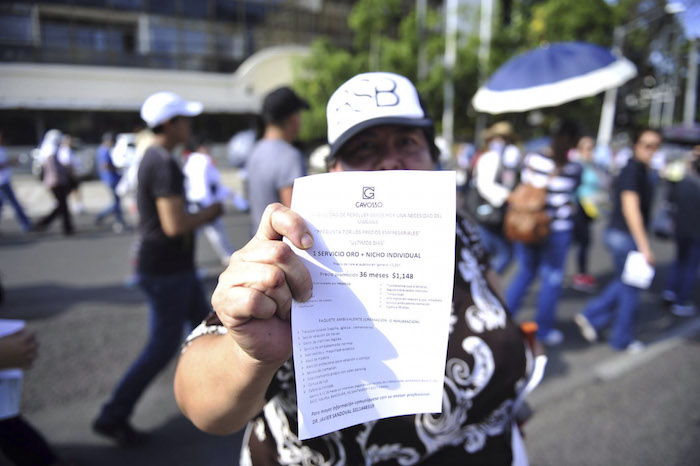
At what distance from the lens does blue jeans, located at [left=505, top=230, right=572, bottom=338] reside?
3.75m

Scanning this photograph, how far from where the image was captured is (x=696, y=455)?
246cm

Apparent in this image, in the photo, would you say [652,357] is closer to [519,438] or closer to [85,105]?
[519,438]

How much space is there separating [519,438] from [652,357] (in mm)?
3016

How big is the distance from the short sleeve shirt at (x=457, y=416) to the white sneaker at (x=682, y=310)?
4.35 metres

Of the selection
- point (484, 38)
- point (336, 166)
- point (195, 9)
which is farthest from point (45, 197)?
point (484, 38)

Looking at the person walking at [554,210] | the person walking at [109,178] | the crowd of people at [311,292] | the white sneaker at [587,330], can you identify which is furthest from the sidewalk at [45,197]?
the white sneaker at [587,330]

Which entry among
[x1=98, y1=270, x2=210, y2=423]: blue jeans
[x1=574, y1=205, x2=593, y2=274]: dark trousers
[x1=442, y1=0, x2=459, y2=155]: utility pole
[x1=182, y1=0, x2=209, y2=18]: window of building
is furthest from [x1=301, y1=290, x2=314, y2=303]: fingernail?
[x1=182, y1=0, x2=209, y2=18]: window of building

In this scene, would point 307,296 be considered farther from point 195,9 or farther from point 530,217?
point 195,9

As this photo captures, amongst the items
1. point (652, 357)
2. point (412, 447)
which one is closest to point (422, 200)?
point (412, 447)

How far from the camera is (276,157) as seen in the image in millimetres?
2750

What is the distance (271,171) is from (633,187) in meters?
2.92

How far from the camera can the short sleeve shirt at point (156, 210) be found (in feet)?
8.30

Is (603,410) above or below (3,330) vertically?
below

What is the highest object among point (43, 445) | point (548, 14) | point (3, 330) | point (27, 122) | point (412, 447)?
point (548, 14)
